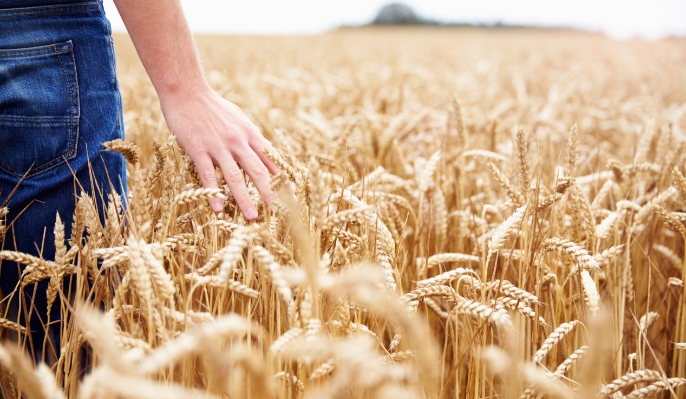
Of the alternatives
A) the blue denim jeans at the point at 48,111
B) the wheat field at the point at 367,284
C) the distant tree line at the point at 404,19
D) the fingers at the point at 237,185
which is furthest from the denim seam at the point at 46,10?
the distant tree line at the point at 404,19

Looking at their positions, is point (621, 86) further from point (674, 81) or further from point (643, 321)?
point (643, 321)

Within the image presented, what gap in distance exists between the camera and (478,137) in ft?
7.90

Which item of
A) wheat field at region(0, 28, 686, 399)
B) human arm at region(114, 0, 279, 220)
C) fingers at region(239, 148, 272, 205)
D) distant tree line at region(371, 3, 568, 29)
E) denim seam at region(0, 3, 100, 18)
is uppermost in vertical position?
distant tree line at region(371, 3, 568, 29)

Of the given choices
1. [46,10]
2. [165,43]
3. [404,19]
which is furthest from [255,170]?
[404,19]

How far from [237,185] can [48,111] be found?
46 centimetres

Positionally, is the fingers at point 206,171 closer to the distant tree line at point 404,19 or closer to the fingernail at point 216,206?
the fingernail at point 216,206

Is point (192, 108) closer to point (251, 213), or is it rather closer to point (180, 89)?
point (180, 89)

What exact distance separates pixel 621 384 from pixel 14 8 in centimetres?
140

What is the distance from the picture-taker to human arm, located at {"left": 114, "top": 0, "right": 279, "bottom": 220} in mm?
1093

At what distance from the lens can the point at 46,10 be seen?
112 cm

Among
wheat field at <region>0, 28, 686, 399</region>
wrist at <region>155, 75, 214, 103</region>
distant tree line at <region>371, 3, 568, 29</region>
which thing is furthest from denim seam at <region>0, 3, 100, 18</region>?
distant tree line at <region>371, 3, 568, 29</region>

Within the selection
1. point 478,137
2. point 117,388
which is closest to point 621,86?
point 478,137

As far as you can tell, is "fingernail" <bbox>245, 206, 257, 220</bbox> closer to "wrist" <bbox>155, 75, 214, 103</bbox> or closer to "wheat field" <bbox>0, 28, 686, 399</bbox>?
"wheat field" <bbox>0, 28, 686, 399</bbox>

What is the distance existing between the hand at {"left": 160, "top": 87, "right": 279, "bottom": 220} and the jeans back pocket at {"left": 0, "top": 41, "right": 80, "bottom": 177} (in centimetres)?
22
